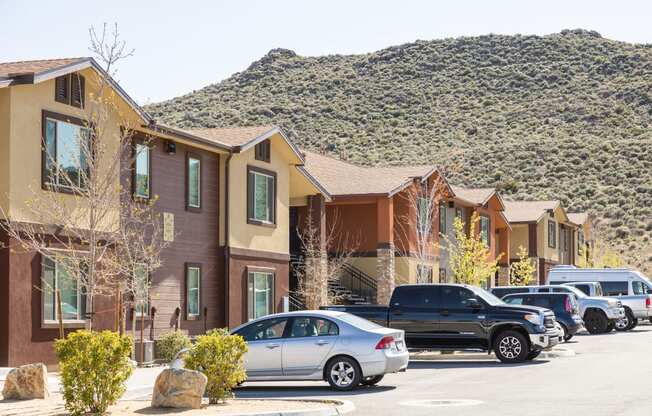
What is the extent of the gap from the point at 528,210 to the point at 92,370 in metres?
54.2

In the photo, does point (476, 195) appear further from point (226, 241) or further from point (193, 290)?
point (193, 290)

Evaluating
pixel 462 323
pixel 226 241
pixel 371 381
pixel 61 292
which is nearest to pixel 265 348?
pixel 371 381

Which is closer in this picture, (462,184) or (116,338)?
(116,338)

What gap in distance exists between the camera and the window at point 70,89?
25.6 m

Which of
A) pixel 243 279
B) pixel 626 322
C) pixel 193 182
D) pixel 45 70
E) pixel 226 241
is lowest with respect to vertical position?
pixel 626 322

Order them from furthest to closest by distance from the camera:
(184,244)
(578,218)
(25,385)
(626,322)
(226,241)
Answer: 1. (578,218)
2. (626,322)
3. (226,241)
4. (184,244)
5. (25,385)

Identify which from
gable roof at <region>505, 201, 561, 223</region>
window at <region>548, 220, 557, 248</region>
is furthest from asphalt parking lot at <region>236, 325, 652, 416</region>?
window at <region>548, 220, 557, 248</region>

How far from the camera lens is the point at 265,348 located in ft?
70.9

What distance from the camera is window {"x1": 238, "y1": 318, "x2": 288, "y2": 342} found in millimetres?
21828

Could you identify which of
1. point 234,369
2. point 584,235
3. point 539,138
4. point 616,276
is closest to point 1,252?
point 234,369

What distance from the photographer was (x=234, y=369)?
60.2 ft

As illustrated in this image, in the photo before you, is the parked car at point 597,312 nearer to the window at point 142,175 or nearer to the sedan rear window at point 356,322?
the window at point 142,175

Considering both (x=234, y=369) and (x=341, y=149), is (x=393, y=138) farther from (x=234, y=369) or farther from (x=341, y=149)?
(x=234, y=369)

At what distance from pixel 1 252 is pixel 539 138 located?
75.6m
